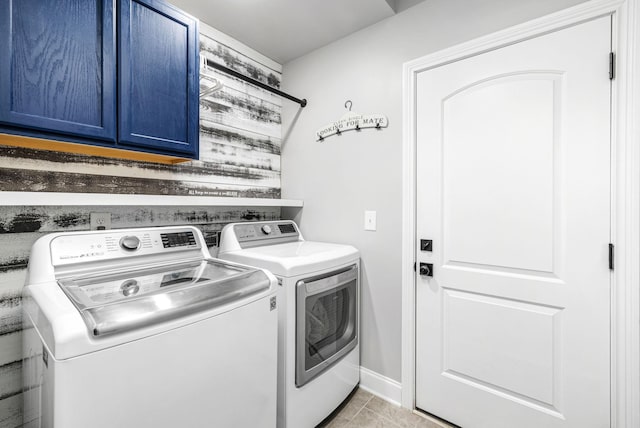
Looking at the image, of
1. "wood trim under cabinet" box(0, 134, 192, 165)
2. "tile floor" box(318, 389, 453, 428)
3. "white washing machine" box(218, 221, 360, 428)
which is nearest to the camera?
"wood trim under cabinet" box(0, 134, 192, 165)

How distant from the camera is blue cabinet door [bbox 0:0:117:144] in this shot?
3.50ft

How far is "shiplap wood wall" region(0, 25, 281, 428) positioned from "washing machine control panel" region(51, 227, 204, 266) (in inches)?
10.2

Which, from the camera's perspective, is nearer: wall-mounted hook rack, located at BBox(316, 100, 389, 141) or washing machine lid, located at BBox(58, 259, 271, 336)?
washing machine lid, located at BBox(58, 259, 271, 336)

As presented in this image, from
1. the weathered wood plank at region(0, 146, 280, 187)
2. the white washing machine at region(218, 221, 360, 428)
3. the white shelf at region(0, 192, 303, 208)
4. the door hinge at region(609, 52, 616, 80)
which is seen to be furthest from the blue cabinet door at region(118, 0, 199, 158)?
the door hinge at region(609, 52, 616, 80)

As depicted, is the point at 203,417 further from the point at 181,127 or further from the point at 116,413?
the point at 181,127

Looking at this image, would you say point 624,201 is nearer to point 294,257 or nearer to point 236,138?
point 294,257

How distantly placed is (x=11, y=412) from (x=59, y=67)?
4.98 ft

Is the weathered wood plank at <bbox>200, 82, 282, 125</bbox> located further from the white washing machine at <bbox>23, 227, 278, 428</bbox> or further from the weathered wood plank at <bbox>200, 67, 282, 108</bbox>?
the white washing machine at <bbox>23, 227, 278, 428</bbox>

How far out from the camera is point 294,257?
5.41 feet

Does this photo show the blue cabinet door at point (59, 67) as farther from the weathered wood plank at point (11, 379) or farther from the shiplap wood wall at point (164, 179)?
the weathered wood plank at point (11, 379)

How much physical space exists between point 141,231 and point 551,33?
223cm

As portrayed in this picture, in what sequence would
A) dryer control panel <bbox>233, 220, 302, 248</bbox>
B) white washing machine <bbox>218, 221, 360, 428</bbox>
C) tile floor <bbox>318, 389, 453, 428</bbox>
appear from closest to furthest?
white washing machine <bbox>218, 221, 360, 428</bbox>, tile floor <bbox>318, 389, 453, 428</bbox>, dryer control panel <bbox>233, 220, 302, 248</bbox>

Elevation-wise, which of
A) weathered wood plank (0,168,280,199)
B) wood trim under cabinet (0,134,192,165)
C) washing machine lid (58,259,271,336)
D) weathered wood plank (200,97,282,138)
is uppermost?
weathered wood plank (200,97,282,138)

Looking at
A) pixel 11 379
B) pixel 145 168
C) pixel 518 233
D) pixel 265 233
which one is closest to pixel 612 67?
pixel 518 233
